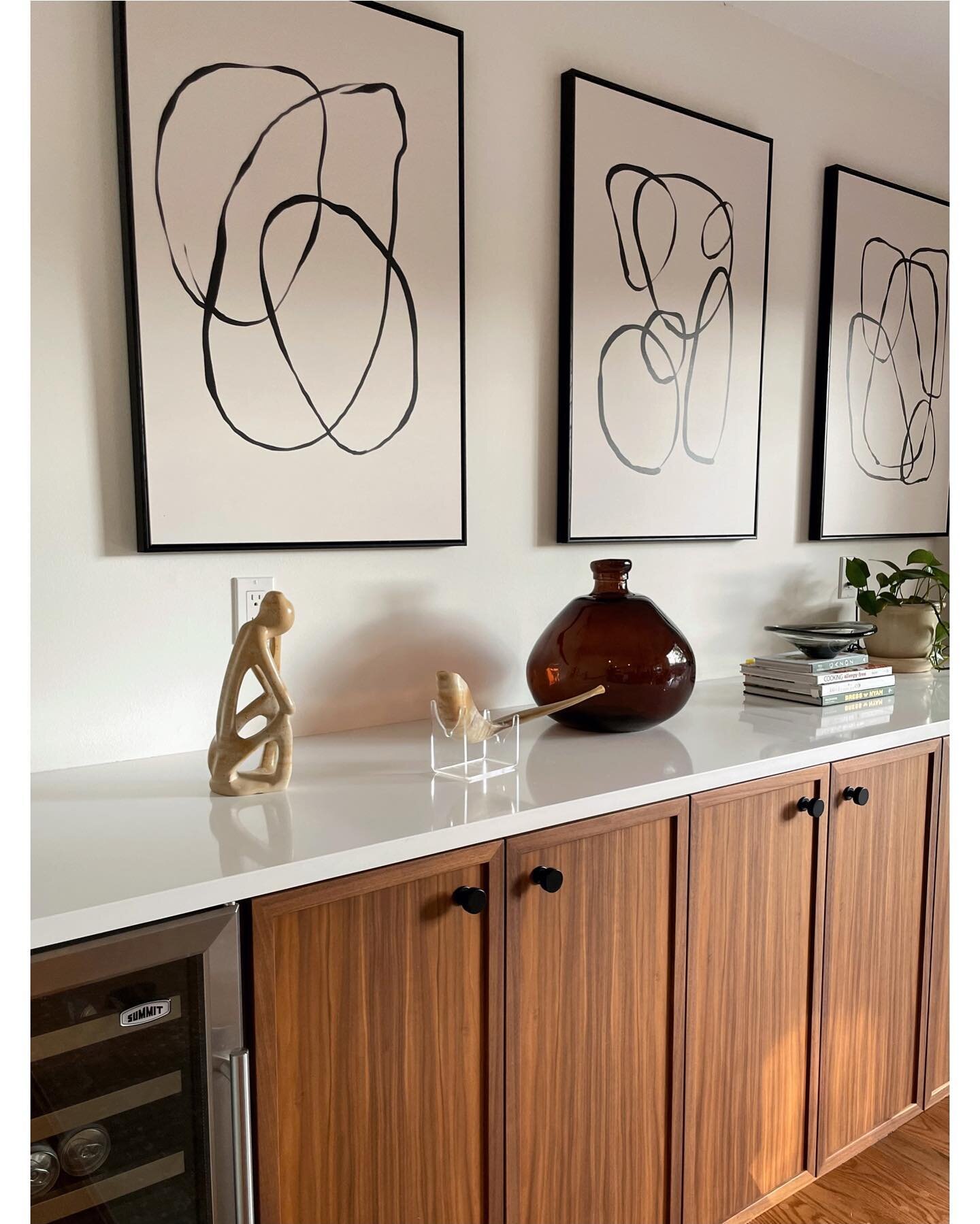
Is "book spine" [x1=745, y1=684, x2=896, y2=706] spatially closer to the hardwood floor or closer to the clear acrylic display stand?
the clear acrylic display stand

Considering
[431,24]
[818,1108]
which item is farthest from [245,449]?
[818,1108]

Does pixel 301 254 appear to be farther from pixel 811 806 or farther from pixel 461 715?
pixel 811 806

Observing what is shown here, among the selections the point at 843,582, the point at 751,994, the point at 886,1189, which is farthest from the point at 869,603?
the point at 886,1189

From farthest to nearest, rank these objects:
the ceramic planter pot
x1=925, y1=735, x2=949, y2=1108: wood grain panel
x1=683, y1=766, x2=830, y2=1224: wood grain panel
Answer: the ceramic planter pot < x1=925, y1=735, x2=949, y2=1108: wood grain panel < x1=683, y1=766, x2=830, y2=1224: wood grain panel

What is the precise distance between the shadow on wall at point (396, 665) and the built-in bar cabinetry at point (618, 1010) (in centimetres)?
57

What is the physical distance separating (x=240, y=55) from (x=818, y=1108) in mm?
2139

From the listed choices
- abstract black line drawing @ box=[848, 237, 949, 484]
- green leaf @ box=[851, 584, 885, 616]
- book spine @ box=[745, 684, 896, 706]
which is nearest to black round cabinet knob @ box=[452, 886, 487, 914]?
book spine @ box=[745, 684, 896, 706]

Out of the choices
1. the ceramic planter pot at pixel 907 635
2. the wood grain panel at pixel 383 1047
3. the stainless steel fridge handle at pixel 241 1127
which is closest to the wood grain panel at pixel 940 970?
the ceramic planter pot at pixel 907 635

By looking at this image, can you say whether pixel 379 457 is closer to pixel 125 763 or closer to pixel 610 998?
pixel 125 763

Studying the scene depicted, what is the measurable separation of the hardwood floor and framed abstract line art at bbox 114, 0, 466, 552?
147 centimetres

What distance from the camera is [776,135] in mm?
2369

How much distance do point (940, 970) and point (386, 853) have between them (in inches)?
57.3

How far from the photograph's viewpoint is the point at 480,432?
1906 mm

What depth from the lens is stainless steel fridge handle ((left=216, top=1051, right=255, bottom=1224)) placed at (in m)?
1.09
